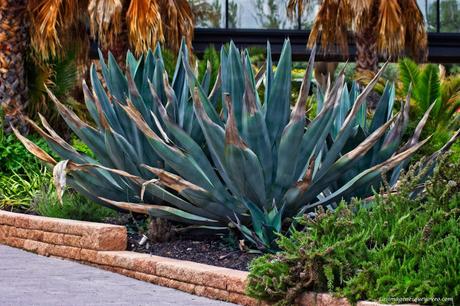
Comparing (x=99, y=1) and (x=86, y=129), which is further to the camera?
(x=99, y=1)

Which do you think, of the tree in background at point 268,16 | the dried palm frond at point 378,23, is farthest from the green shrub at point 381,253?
the tree in background at point 268,16

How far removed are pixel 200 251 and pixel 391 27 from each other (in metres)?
13.7

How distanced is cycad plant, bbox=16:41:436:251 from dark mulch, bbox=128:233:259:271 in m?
0.17

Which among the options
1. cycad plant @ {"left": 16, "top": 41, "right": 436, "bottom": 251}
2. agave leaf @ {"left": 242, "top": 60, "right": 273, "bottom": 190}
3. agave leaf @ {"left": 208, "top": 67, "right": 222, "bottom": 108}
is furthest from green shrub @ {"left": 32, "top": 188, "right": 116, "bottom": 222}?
agave leaf @ {"left": 242, "top": 60, "right": 273, "bottom": 190}

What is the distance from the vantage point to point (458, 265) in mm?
6926

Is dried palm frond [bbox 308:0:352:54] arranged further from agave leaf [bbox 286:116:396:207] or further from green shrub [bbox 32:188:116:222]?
agave leaf [bbox 286:116:396:207]

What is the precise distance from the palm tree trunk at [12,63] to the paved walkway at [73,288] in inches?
269

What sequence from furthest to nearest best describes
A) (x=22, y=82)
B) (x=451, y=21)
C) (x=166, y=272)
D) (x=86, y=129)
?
(x=451, y=21)
(x=22, y=82)
(x=86, y=129)
(x=166, y=272)

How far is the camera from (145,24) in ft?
61.9

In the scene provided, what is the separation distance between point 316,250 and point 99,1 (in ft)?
40.0

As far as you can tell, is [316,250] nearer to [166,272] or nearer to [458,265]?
[458,265]

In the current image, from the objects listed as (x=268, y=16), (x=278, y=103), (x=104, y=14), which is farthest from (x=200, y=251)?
(x=268, y=16)

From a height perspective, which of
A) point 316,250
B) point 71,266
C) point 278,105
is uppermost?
point 278,105

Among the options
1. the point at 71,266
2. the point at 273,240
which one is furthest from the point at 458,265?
the point at 71,266
